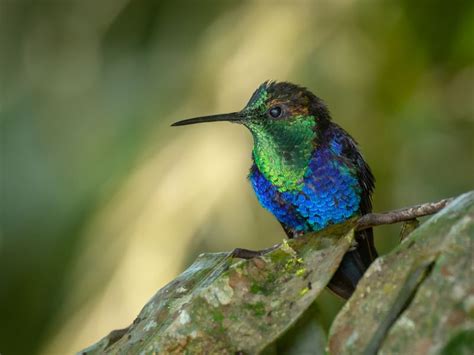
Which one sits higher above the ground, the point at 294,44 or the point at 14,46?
the point at 14,46

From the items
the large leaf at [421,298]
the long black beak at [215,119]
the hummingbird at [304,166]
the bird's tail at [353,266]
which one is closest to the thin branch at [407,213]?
the large leaf at [421,298]

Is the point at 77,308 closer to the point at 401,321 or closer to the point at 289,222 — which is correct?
the point at 289,222

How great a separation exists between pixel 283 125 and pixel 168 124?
1.56 meters

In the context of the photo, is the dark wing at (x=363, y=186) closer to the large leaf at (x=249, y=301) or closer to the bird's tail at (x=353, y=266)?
the bird's tail at (x=353, y=266)

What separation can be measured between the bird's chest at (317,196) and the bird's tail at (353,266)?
0.33 feet

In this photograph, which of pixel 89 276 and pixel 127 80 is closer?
pixel 89 276

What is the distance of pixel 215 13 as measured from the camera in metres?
4.68

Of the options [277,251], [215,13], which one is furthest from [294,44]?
[277,251]

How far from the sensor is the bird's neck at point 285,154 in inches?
98.0

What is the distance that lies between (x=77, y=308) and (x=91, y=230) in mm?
379

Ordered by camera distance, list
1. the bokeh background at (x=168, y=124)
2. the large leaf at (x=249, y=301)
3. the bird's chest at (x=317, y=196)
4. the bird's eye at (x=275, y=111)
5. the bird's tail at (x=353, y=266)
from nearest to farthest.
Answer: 1. the large leaf at (x=249, y=301)
2. the bird's tail at (x=353, y=266)
3. the bird's chest at (x=317, y=196)
4. the bird's eye at (x=275, y=111)
5. the bokeh background at (x=168, y=124)

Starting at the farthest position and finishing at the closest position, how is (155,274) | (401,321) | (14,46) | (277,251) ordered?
(14,46), (155,274), (277,251), (401,321)

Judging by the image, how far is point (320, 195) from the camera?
249 centimetres

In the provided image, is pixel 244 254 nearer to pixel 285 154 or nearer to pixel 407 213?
pixel 407 213
